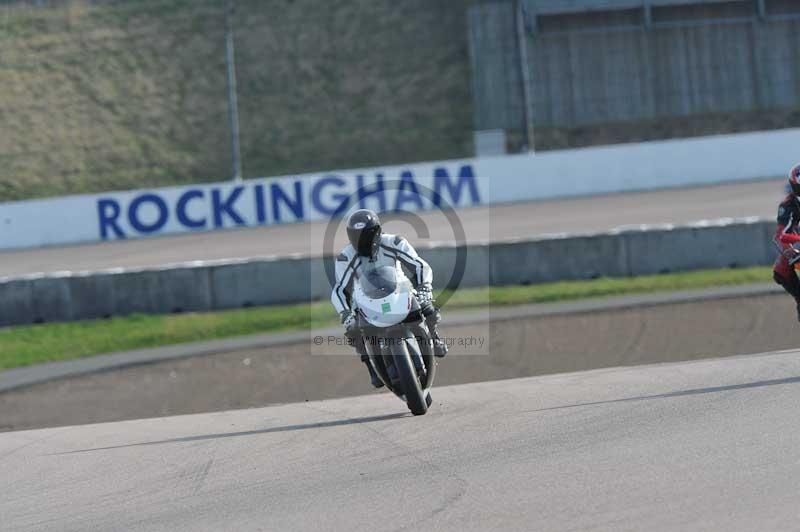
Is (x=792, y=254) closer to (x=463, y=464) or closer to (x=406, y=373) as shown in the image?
(x=406, y=373)

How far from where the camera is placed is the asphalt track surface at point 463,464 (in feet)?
18.7

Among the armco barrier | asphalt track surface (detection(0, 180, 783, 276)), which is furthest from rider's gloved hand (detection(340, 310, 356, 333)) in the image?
asphalt track surface (detection(0, 180, 783, 276))

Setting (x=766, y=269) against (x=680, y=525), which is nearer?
(x=680, y=525)

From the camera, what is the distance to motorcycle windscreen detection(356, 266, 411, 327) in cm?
860

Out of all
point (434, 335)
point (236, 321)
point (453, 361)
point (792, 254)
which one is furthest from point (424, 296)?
point (236, 321)

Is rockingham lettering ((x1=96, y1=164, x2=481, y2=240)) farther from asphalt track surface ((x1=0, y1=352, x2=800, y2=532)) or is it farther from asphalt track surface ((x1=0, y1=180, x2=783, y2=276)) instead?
asphalt track surface ((x1=0, y1=352, x2=800, y2=532))

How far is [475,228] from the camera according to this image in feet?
84.8

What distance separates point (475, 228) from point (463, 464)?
62.9 feet

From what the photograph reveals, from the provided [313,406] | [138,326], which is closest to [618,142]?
[138,326]

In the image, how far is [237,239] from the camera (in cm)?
2705

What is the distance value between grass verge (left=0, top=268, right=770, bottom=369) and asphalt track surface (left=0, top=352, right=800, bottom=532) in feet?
23.9

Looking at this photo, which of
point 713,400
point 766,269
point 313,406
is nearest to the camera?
point 713,400

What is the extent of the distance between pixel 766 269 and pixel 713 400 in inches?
439

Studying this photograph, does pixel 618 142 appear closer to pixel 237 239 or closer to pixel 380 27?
pixel 380 27
